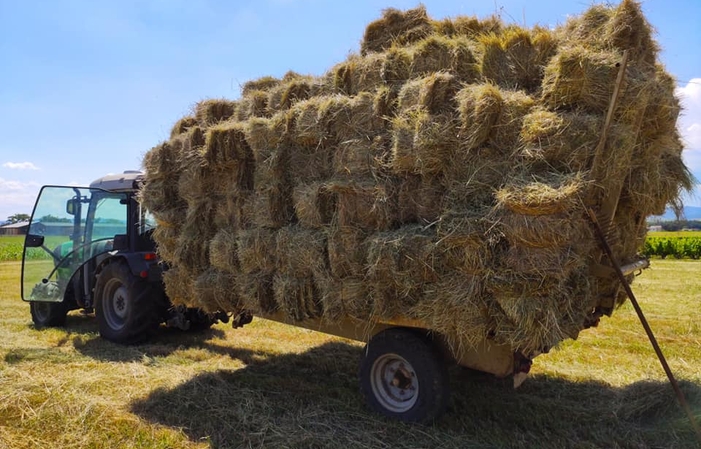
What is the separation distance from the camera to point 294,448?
4141mm

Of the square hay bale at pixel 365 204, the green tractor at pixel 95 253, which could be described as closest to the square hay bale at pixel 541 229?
the square hay bale at pixel 365 204

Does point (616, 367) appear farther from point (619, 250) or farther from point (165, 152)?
point (165, 152)

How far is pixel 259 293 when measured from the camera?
207 inches

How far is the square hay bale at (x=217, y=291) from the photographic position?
5.59 metres

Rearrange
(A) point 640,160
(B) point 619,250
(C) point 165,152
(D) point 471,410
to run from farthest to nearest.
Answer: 1. (C) point 165,152
2. (D) point 471,410
3. (B) point 619,250
4. (A) point 640,160

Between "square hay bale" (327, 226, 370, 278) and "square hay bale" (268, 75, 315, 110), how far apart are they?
1.64 m

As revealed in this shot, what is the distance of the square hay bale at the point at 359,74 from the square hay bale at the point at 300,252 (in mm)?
1420

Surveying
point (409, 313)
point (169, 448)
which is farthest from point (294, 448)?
point (409, 313)

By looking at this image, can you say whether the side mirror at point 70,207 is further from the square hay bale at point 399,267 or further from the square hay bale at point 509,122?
the square hay bale at point 509,122

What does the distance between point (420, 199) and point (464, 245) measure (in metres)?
0.60

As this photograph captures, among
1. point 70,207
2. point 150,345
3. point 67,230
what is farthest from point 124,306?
point 70,207

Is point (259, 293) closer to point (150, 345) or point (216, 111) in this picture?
point (216, 111)

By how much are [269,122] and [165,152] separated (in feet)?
6.07

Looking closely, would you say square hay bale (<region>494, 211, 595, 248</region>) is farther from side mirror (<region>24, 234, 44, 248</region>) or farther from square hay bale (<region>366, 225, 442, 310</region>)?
side mirror (<region>24, 234, 44, 248</region>)
